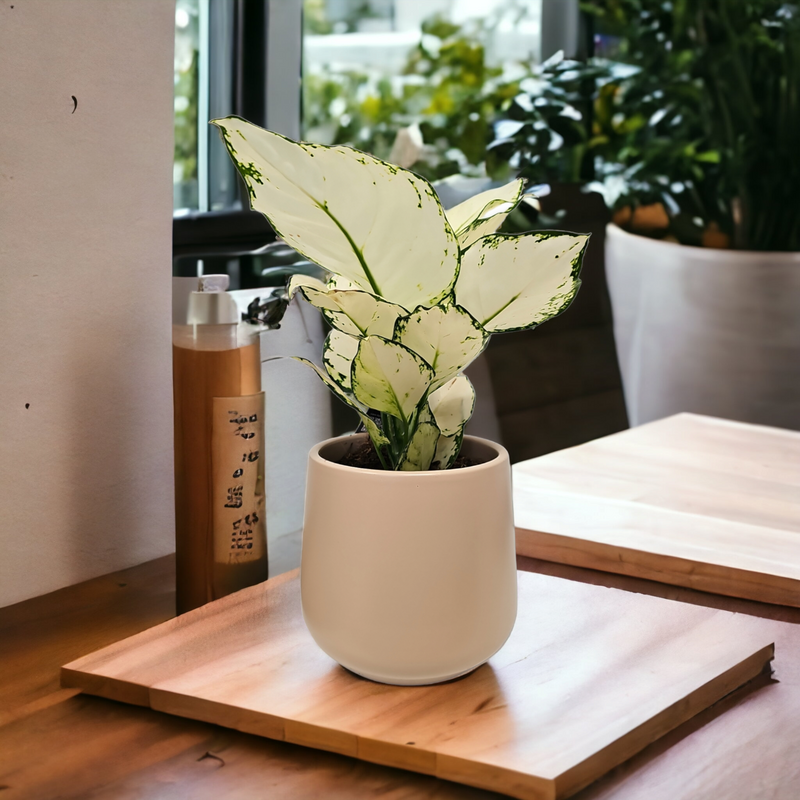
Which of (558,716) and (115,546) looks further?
(115,546)

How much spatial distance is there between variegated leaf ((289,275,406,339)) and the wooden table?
218mm

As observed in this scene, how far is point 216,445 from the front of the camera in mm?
660

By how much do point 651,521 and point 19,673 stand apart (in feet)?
1.64

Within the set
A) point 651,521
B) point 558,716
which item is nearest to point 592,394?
point 651,521

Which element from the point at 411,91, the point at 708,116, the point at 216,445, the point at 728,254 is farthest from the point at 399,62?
the point at 216,445

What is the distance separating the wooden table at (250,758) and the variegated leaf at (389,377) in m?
0.18

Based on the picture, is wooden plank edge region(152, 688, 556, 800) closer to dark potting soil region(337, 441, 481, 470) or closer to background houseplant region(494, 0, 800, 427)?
dark potting soil region(337, 441, 481, 470)

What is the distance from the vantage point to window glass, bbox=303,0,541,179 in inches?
84.9

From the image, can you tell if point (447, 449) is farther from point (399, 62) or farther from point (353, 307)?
point (399, 62)

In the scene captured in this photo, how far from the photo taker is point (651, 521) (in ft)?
2.60

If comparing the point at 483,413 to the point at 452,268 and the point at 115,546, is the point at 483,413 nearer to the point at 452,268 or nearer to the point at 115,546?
the point at 115,546

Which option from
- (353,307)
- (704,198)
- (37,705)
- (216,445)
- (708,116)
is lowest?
(37,705)

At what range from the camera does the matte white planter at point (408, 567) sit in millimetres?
472

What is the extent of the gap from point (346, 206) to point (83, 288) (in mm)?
331
